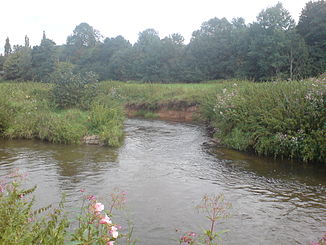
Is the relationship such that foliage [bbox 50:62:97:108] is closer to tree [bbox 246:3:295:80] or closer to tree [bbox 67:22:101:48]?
tree [bbox 246:3:295:80]

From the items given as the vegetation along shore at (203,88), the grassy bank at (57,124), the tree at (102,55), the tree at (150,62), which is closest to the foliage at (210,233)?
the vegetation along shore at (203,88)

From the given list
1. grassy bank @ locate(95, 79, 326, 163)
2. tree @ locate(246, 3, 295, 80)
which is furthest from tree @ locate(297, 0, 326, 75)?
grassy bank @ locate(95, 79, 326, 163)

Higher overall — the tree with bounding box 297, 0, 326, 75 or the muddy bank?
the tree with bounding box 297, 0, 326, 75

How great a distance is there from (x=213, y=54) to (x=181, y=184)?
42621 mm

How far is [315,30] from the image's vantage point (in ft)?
123

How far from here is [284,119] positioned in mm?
11562

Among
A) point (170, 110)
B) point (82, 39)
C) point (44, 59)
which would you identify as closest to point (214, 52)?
point (170, 110)

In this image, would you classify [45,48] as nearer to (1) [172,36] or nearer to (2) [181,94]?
(1) [172,36]

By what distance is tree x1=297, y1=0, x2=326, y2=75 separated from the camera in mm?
36056

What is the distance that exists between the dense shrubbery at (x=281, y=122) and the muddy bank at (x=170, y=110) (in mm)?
9379

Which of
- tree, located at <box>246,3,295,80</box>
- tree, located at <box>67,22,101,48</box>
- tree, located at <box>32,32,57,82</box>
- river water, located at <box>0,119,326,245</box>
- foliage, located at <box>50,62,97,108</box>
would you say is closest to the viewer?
river water, located at <box>0,119,326,245</box>

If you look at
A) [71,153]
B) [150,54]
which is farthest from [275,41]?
[71,153]

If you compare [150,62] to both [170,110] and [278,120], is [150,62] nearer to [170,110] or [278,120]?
[170,110]

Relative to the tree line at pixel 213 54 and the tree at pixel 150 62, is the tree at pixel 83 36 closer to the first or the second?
the tree line at pixel 213 54
